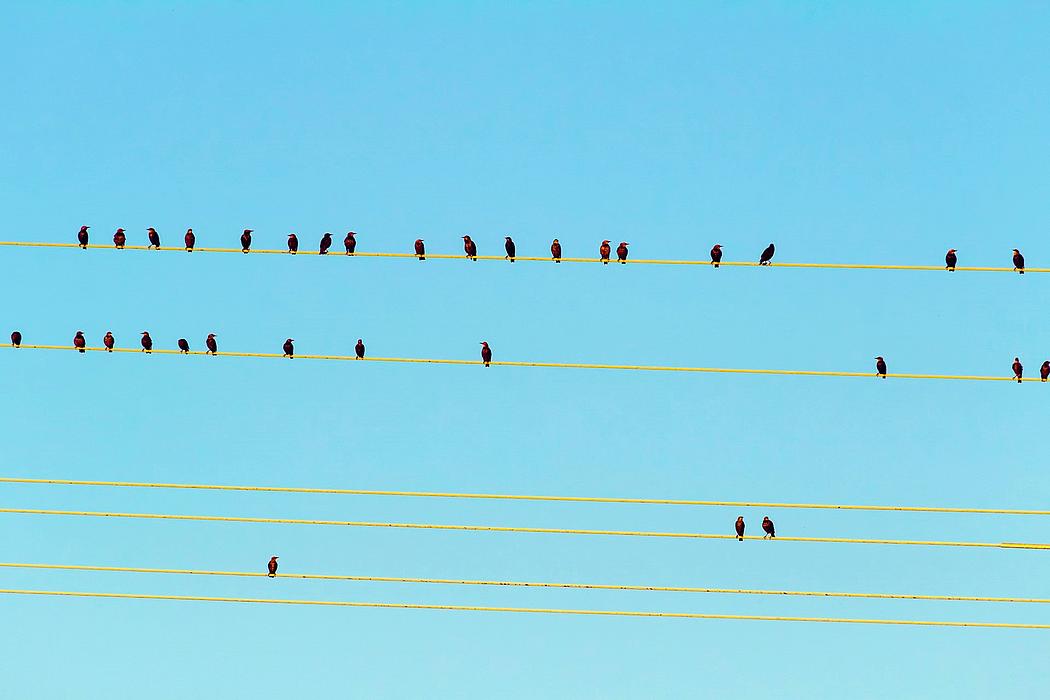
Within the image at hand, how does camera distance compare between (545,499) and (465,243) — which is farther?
(465,243)

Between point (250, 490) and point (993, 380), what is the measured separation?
9.49 meters

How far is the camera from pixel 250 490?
2464 cm

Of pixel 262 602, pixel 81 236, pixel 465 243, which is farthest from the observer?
pixel 81 236

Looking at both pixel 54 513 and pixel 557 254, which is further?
pixel 557 254

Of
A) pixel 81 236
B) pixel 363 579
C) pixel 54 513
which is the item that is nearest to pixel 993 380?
pixel 363 579

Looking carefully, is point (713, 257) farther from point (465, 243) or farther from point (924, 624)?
point (924, 624)

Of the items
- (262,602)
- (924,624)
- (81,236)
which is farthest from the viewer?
(81,236)

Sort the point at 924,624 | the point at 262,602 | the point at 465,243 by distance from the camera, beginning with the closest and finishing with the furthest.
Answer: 1. the point at 924,624
2. the point at 262,602
3. the point at 465,243

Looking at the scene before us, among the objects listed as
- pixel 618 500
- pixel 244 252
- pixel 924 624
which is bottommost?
pixel 924 624

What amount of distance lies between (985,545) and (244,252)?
10080 millimetres

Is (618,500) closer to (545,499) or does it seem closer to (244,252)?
(545,499)

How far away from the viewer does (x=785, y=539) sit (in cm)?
2362

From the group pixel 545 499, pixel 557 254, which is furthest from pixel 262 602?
pixel 557 254

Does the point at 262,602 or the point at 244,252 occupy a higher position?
the point at 244,252
